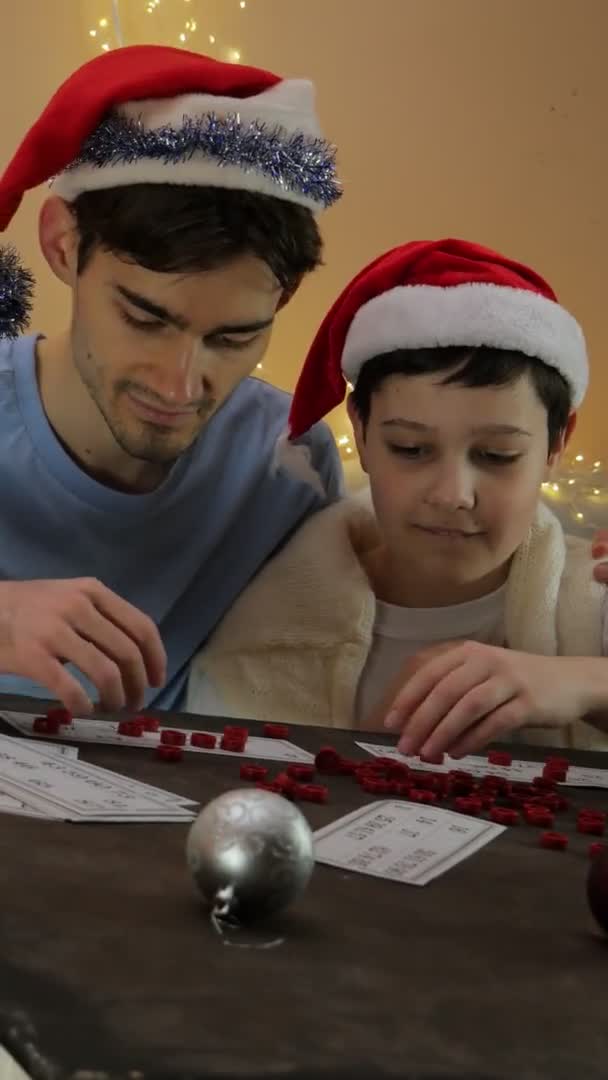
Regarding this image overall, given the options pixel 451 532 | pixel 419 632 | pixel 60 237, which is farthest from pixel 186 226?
pixel 419 632

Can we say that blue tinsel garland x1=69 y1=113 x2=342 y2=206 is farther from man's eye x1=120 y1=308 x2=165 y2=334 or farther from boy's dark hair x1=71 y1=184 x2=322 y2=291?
man's eye x1=120 y1=308 x2=165 y2=334

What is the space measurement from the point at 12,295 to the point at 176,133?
0.32 m

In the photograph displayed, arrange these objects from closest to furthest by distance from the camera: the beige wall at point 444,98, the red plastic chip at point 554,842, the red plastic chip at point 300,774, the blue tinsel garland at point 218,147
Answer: the red plastic chip at point 554,842 → the red plastic chip at point 300,774 → the blue tinsel garland at point 218,147 → the beige wall at point 444,98

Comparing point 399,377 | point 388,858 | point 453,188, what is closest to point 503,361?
point 399,377

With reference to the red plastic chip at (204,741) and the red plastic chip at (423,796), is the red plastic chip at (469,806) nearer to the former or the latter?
the red plastic chip at (423,796)

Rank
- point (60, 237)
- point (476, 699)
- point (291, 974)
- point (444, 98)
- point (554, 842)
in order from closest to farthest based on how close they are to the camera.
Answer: point (291, 974) → point (554, 842) → point (476, 699) → point (60, 237) → point (444, 98)

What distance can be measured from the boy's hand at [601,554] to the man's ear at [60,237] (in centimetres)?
63

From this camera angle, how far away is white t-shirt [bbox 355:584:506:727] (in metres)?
1.39

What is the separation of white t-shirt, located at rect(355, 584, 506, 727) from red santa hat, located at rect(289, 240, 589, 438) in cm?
25

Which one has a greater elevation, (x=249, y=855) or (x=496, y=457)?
(x=496, y=457)

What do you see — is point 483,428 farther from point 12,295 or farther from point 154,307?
point 12,295

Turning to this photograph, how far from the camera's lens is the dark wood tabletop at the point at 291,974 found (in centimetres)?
38

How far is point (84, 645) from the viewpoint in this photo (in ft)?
3.10

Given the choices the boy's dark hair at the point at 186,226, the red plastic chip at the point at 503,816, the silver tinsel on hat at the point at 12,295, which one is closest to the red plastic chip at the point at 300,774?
the red plastic chip at the point at 503,816
